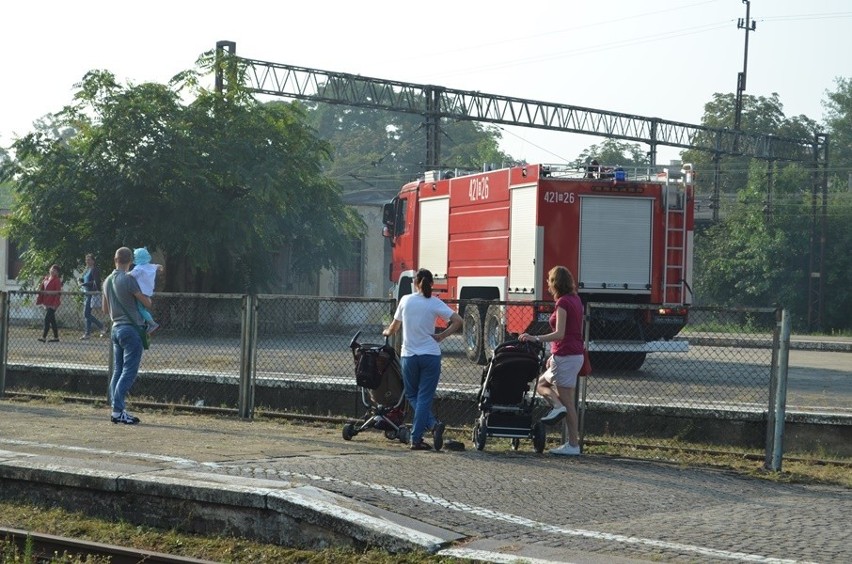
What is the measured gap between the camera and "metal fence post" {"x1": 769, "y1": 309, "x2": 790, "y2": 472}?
11.6 meters

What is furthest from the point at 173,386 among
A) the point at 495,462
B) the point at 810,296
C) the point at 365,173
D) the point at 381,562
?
the point at 365,173

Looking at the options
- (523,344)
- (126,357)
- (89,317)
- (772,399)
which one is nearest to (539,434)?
(523,344)

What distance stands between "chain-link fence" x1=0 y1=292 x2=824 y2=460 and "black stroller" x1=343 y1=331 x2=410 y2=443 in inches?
52.1

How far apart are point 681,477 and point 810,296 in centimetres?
4349

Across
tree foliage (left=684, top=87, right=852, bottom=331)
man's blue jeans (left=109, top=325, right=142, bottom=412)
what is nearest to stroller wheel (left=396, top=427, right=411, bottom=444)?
man's blue jeans (left=109, top=325, right=142, bottom=412)

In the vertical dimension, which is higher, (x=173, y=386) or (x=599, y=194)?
(x=599, y=194)

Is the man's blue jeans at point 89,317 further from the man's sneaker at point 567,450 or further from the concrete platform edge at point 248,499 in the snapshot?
the man's sneaker at point 567,450

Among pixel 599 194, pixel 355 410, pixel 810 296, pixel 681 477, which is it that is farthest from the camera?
pixel 810 296

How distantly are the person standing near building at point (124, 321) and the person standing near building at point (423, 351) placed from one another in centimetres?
319

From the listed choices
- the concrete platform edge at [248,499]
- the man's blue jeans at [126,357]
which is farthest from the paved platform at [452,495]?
the man's blue jeans at [126,357]

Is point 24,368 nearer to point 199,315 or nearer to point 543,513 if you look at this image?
point 199,315

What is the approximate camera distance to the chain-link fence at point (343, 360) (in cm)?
1288

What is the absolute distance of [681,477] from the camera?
10.9m

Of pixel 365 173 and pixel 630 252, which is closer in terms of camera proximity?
pixel 630 252
